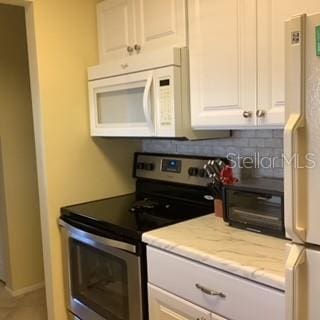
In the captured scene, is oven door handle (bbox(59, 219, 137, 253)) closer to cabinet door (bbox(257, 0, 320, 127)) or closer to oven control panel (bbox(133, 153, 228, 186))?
oven control panel (bbox(133, 153, 228, 186))

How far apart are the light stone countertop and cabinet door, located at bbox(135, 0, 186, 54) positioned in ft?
2.84

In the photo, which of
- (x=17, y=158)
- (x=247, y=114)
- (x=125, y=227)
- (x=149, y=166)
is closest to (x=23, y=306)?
(x=17, y=158)

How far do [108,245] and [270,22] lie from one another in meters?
1.22

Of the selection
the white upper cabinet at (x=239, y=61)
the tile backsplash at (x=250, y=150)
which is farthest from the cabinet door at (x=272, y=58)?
the tile backsplash at (x=250, y=150)

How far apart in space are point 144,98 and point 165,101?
0.39 ft

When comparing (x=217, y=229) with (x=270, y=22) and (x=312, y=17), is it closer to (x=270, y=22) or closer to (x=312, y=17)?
(x=270, y=22)

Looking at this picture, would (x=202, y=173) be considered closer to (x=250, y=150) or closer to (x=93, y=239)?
(x=250, y=150)

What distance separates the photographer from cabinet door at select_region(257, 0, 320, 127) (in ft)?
4.82

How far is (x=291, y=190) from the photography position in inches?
40.1

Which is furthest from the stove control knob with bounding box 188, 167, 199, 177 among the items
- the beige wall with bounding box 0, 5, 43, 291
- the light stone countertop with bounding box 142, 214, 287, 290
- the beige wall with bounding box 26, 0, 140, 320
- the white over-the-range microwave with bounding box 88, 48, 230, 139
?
the beige wall with bounding box 0, 5, 43, 291

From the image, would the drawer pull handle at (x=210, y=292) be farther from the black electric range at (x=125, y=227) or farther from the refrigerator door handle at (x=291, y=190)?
the refrigerator door handle at (x=291, y=190)

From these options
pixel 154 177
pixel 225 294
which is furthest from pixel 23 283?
pixel 225 294

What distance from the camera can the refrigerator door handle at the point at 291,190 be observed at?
1.00 meters

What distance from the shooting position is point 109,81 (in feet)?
7.13
